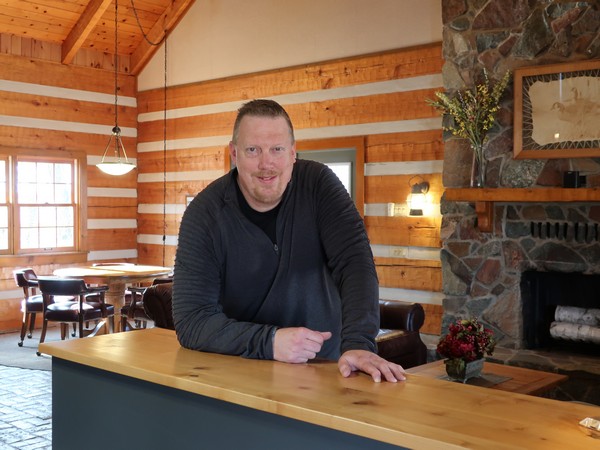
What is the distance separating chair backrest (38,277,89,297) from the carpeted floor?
715 millimetres

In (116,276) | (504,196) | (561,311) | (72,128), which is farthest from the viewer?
(72,128)

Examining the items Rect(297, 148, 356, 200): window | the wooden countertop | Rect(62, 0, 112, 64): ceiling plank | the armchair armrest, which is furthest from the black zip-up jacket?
Rect(62, 0, 112, 64): ceiling plank

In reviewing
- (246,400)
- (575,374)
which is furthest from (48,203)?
(246,400)

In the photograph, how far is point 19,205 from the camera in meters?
9.48

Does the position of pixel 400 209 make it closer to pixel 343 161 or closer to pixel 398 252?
pixel 398 252

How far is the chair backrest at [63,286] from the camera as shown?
7.26 meters

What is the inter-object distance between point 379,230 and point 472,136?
1.69 m

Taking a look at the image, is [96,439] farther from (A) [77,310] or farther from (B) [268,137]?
(A) [77,310]

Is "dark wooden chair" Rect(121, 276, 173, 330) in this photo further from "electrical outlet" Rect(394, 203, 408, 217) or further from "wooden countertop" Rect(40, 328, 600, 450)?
"wooden countertop" Rect(40, 328, 600, 450)

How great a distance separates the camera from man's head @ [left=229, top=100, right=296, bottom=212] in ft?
7.09

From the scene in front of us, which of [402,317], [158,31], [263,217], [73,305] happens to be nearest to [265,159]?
[263,217]

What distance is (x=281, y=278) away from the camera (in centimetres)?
234

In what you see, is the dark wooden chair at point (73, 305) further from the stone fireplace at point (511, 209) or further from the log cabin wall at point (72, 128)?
the stone fireplace at point (511, 209)

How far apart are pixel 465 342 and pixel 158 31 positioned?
7275 millimetres
